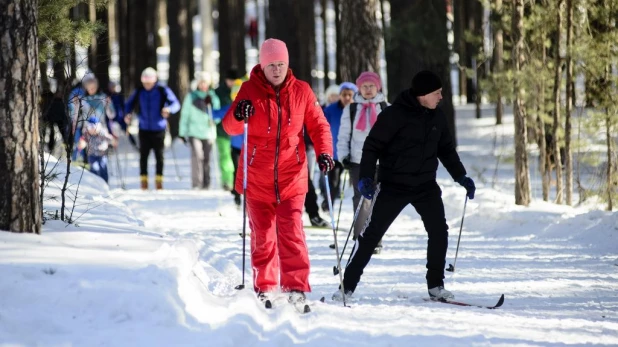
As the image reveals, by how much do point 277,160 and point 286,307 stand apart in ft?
3.54

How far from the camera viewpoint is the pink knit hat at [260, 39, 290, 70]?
7.14m

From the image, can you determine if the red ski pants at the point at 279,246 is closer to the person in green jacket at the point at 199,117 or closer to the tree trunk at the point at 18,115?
the tree trunk at the point at 18,115

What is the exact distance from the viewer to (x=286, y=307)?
6.90 metres

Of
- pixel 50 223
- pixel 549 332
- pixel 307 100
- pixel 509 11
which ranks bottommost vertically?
pixel 549 332

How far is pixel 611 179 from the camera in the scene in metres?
13.9

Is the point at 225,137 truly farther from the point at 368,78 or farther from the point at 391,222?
the point at 391,222

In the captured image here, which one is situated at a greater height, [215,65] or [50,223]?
[215,65]

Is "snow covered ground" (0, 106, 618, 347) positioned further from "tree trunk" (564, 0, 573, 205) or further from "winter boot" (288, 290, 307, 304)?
"tree trunk" (564, 0, 573, 205)

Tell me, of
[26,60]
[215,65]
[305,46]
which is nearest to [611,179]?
[26,60]

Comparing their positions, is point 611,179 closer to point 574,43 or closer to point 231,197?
point 574,43

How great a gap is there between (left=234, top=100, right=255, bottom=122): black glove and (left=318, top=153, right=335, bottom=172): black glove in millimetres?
637

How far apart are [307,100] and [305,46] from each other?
30672mm

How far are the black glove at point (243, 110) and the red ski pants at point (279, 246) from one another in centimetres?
70

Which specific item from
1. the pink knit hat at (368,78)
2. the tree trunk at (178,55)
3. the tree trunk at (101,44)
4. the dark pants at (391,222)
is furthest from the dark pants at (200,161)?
the tree trunk at (178,55)
